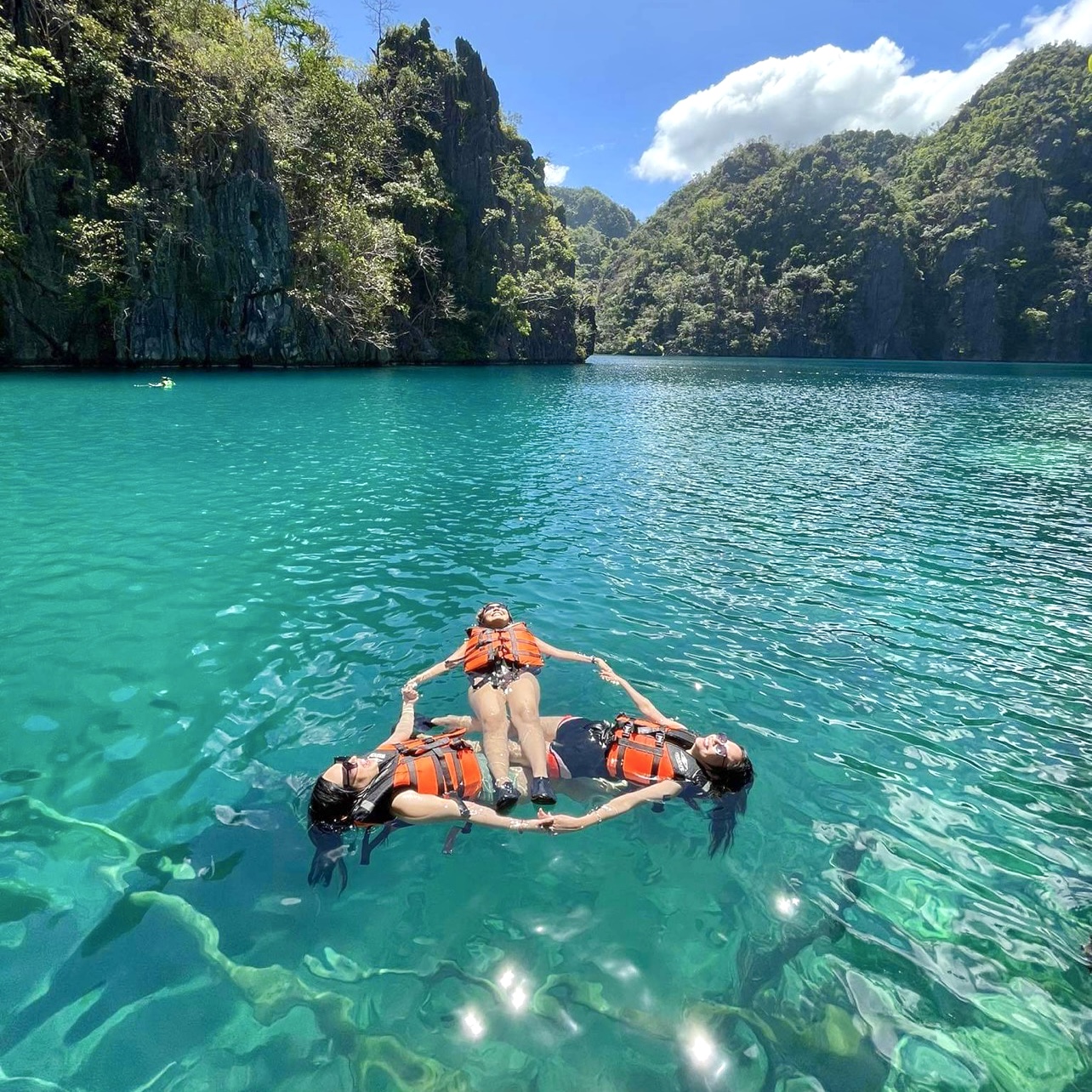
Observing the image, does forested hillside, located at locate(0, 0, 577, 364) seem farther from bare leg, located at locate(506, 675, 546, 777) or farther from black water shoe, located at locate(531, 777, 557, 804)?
black water shoe, located at locate(531, 777, 557, 804)

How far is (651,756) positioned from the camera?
16.5 feet

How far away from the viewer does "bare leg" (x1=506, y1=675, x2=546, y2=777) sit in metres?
4.96

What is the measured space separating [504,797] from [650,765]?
3.99ft

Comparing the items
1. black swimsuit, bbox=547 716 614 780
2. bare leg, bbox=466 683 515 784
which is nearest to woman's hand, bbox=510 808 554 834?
bare leg, bbox=466 683 515 784

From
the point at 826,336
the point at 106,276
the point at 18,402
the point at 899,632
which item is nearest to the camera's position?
the point at 899,632

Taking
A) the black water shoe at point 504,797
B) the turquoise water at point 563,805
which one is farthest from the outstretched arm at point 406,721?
the black water shoe at point 504,797

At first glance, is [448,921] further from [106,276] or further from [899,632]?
[106,276]

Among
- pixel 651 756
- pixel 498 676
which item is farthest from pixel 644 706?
pixel 498 676

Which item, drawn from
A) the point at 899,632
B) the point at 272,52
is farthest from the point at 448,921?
the point at 272,52

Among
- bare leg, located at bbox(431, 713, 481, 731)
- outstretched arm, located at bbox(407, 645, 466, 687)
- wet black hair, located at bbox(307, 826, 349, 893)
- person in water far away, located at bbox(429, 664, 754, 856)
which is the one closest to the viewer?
wet black hair, located at bbox(307, 826, 349, 893)

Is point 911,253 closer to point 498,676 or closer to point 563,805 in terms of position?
point 498,676

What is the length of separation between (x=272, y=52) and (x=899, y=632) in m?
51.5

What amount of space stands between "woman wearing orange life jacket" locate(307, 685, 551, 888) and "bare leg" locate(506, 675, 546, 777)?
506 millimetres

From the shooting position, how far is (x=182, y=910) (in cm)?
388
